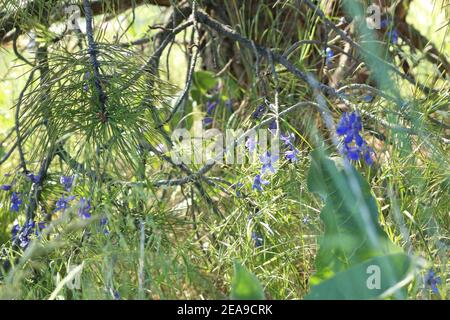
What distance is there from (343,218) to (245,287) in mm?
332

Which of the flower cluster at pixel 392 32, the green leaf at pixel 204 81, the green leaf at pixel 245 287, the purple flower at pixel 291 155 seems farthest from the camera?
the green leaf at pixel 204 81

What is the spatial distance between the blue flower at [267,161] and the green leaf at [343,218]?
0.22m

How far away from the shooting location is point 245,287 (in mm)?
1248

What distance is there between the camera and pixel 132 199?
180cm

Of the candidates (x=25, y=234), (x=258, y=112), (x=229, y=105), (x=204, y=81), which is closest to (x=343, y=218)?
(x=258, y=112)

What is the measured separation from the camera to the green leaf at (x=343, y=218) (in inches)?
58.0

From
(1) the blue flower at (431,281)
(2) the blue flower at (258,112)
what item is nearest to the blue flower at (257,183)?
(2) the blue flower at (258,112)

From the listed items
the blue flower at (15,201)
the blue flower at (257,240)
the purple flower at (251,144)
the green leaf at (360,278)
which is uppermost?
the purple flower at (251,144)

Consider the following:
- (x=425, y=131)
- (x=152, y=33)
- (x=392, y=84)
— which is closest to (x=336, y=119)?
(x=392, y=84)

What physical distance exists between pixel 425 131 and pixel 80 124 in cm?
73

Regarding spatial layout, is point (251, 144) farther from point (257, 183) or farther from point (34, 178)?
point (34, 178)

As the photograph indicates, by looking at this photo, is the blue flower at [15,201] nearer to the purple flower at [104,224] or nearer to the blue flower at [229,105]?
the purple flower at [104,224]

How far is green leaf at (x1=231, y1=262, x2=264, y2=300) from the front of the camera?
48.9 inches

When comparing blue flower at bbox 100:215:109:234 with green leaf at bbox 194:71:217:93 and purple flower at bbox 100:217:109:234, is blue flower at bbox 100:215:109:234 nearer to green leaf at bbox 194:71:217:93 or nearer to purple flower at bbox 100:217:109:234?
purple flower at bbox 100:217:109:234
